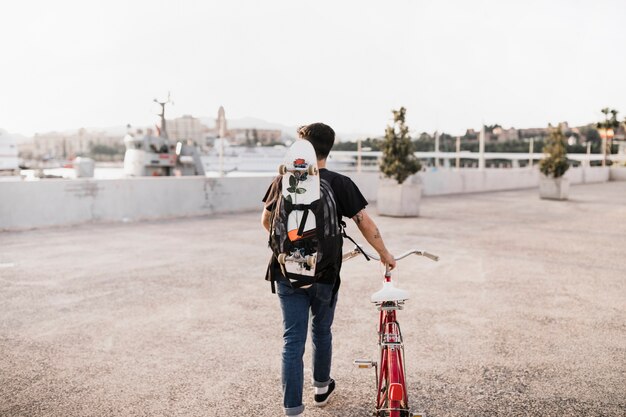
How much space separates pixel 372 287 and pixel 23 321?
3.86 metres

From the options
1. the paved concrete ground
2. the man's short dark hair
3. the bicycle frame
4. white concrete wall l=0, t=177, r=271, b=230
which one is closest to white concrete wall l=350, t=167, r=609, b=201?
white concrete wall l=0, t=177, r=271, b=230

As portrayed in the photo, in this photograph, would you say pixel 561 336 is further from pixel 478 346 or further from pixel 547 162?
pixel 547 162

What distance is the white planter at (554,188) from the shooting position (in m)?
21.9

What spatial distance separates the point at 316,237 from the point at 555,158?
20712mm

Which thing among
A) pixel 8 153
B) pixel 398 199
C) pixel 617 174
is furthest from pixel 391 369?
pixel 8 153

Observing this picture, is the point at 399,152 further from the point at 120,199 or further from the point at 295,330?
the point at 295,330

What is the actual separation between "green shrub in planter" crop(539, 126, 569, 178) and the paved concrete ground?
39.2 feet

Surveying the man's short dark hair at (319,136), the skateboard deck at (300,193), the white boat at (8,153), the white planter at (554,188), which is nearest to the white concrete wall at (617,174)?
the white planter at (554,188)

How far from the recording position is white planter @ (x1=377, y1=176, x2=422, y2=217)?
15336 mm

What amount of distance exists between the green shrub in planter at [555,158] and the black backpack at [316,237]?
20402mm

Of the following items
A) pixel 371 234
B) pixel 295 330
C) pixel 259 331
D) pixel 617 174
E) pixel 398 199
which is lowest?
pixel 259 331

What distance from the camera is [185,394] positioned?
153 inches

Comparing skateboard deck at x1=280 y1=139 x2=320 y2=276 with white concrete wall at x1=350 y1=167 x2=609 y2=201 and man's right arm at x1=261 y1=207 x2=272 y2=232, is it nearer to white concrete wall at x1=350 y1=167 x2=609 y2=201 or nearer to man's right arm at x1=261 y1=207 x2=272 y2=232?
man's right arm at x1=261 y1=207 x2=272 y2=232

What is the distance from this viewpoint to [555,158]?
21594 mm
